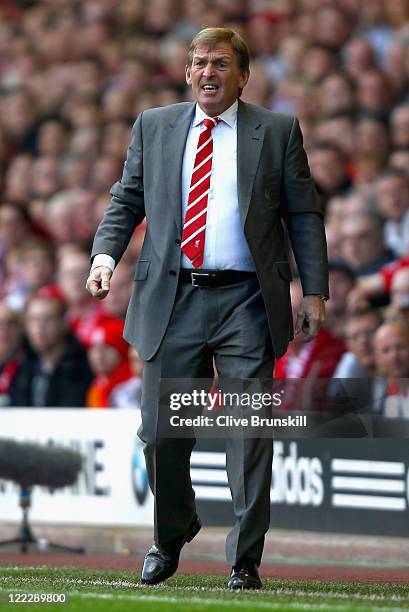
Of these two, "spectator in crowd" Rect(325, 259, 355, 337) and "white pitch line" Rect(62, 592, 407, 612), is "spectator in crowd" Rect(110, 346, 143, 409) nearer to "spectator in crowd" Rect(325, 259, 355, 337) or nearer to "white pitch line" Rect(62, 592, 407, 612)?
"spectator in crowd" Rect(325, 259, 355, 337)

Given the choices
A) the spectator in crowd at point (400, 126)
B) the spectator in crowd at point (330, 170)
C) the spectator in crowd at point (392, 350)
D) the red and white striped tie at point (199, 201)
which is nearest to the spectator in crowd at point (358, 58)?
the spectator in crowd at point (400, 126)

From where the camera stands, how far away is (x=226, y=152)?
16.8 feet

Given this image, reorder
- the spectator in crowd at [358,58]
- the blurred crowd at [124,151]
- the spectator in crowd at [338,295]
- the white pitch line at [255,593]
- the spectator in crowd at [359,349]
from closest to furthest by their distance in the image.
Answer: the white pitch line at [255,593]
the spectator in crowd at [359,349]
the spectator in crowd at [338,295]
the blurred crowd at [124,151]
the spectator in crowd at [358,58]

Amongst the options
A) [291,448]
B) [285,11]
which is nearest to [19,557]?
[291,448]

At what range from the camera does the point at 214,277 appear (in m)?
5.04

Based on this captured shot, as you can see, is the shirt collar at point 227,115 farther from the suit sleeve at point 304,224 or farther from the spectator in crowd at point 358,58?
the spectator in crowd at point 358,58

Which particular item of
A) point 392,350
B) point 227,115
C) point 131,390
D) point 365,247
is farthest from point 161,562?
point 131,390

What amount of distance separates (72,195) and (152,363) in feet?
20.3

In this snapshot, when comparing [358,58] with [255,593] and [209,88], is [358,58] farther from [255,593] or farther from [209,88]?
[255,593]

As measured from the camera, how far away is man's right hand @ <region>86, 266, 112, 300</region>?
4.92 m

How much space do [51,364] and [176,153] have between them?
16.0 ft

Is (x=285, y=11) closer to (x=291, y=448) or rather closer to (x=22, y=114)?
(x=22, y=114)

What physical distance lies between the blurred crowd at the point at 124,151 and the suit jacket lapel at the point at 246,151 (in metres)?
2.48

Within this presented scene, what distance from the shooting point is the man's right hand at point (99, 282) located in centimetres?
492
